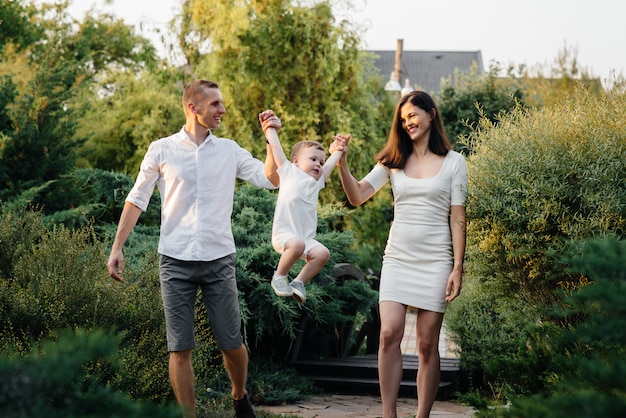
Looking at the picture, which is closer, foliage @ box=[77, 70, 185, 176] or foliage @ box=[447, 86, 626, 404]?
foliage @ box=[447, 86, 626, 404]

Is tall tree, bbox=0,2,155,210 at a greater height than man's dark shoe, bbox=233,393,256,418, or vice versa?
tall tree, bbox=0,2,155,210

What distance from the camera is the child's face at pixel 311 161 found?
4633mm

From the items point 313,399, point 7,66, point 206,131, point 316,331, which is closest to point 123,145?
point 7,66

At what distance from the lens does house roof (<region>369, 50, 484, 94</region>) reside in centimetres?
3216

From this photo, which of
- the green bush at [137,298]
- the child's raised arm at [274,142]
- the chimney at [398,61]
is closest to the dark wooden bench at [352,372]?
the green bush at [137,298]

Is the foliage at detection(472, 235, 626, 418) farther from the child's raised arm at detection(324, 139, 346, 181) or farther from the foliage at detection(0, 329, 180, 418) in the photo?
the child's raised arm at detection(324, 139, 346, 181)

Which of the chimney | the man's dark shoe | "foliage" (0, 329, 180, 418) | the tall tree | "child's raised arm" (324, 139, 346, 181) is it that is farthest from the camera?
the chimney

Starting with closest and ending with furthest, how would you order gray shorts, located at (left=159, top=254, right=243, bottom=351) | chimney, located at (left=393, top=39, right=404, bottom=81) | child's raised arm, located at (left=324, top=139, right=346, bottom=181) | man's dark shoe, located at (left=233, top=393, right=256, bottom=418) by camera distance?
gray shorts, located at (left=159, top=254, right=243, bottom=351), child's raised arm, located at (left=324, top=139, right=346, bottom=181), man's dark shoe, located at (left=233, top=393, right=256, bottom=418), chimney, located at (left=393, top=39, right=404, bottom=81)

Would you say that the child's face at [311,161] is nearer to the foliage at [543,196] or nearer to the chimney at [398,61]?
the foliage at [543,196]

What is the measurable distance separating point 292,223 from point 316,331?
3.63 metres

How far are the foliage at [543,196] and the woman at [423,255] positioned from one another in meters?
0.44

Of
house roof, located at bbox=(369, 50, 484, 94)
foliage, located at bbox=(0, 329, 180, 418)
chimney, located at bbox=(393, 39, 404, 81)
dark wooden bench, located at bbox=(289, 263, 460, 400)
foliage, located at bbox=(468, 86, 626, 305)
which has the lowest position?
dark wooden bench, located at bbox=(289, 263, 460, 400)

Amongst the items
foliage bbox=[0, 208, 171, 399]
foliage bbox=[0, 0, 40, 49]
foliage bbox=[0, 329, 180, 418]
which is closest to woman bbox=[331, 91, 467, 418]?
foliage bbox=[0, 208, 171, 399]

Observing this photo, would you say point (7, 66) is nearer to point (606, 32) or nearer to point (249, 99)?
point (249, 99)
